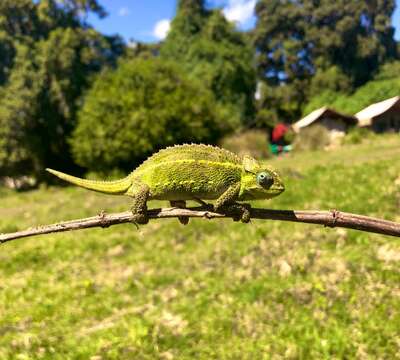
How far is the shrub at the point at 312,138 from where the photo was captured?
65.2 ft

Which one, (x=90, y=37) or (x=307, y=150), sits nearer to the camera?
(x=307, y=150)

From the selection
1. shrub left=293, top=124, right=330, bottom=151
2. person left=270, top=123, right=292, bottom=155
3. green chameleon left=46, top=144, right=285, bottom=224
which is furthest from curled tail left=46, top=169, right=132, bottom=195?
person left=270, top=123, right=292, bottom=155

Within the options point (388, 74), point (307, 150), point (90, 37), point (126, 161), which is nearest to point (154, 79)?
point (126, 161)

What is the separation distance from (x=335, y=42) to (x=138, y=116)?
1242 centimetres

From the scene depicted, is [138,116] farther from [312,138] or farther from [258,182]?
[258,182]

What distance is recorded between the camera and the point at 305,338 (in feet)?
16.4

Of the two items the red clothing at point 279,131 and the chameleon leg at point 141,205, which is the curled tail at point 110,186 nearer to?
the chameleon leg at point 141,205

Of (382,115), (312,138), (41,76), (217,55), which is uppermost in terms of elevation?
(217,55)

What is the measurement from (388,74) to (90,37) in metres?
22.1

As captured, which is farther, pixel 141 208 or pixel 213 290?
pixel 213 290

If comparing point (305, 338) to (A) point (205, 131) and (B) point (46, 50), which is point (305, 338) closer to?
(A) point (205, 131)

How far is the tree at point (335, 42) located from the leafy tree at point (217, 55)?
14426mm

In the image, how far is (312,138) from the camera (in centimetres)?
2105

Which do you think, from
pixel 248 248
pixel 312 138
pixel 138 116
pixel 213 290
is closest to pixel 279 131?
pixel 312 138
